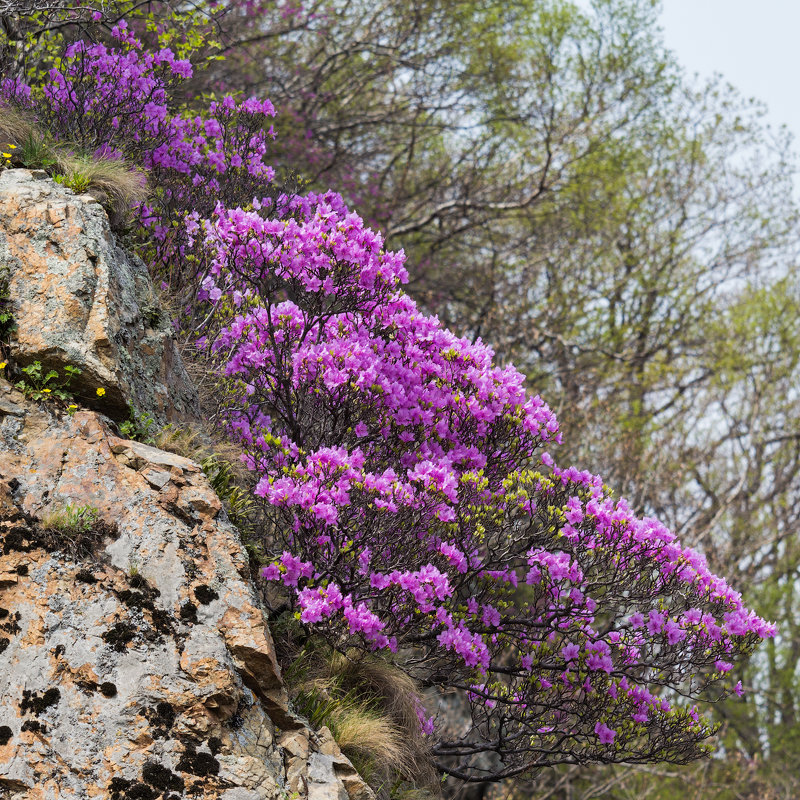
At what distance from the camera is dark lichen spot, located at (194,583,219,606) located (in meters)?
5.11

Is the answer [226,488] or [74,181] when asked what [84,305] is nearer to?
[74,181]

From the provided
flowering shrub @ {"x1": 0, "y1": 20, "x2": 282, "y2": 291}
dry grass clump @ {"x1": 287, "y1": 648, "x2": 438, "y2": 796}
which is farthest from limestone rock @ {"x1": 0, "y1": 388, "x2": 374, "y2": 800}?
flowering shrub @ {"x1": 0, "y1": 20, "x2": 282, "y2": 291}

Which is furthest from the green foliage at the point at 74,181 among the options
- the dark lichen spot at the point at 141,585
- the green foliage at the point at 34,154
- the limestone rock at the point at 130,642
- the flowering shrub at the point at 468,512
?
the dark lichen spot at the point at 141,585

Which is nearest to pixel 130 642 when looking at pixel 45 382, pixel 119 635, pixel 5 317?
pixel 119 635

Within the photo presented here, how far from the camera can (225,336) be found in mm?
7652

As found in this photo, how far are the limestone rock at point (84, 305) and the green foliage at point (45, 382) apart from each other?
5 centimetres

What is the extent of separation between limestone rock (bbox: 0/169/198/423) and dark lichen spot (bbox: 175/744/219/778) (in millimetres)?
2311

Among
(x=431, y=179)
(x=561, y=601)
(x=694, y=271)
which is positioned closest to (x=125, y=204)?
(x=561, y=601)

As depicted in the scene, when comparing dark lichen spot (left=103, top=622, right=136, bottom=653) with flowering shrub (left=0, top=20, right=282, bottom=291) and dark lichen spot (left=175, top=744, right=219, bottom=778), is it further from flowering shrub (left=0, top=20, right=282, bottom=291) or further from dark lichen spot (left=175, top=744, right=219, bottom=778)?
flowering shrub (left=0, top=20, right=282, bottom=291)

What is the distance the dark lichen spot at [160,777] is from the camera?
4418mm

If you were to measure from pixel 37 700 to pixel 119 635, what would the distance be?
51cm

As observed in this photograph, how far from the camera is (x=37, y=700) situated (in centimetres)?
450

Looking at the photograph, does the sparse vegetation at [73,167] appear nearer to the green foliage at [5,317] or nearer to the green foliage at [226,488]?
the green foliage at [5,317]

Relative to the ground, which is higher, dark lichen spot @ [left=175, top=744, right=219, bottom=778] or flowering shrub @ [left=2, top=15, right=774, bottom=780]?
flowering shrub @ [left=2, top=15, right=774, bottom=780]
